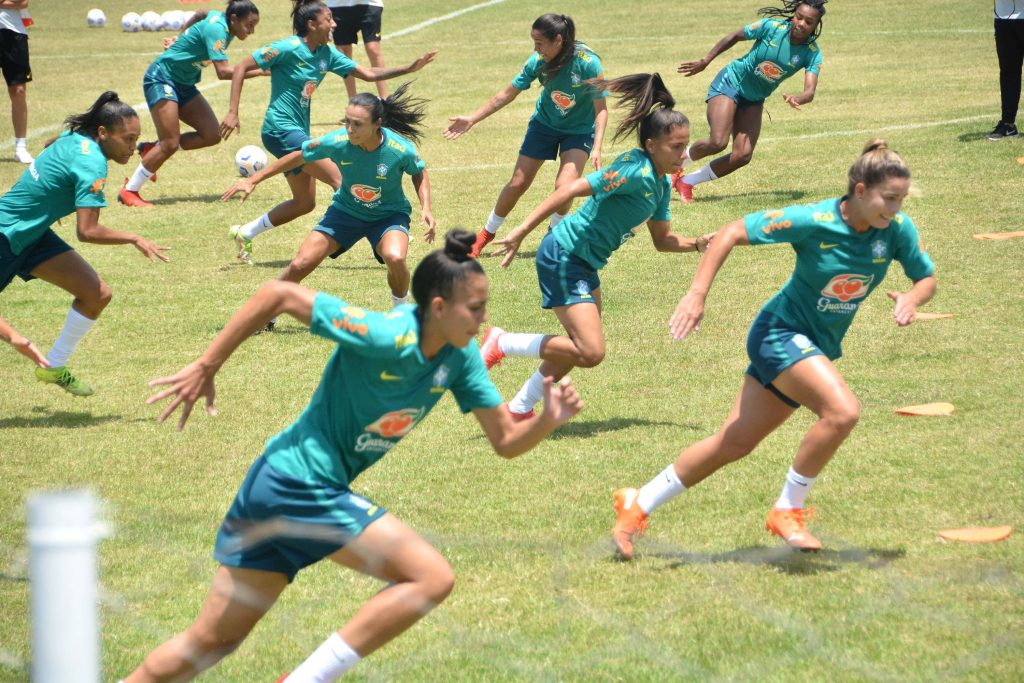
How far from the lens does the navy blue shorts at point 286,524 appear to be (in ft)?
13.3

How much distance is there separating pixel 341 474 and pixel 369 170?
16.9 feet

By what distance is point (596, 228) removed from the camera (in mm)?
7129

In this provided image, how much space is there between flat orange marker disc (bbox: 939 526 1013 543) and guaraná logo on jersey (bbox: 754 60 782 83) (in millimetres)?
7467

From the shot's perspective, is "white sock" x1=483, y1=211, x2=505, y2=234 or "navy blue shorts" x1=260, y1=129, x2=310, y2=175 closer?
"navy blue shorts" x1=260, y1=129, x2=310, y2=175

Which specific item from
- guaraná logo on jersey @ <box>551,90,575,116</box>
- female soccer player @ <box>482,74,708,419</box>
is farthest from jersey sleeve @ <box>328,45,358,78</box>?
female soccer player @ <box>482,74,708,419</box>

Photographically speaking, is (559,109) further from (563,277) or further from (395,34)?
(395,34)

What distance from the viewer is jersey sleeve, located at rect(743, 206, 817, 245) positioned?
5520 millimetres

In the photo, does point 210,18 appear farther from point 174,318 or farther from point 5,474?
point 5,474

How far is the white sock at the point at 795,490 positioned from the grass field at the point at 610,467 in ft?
0.81

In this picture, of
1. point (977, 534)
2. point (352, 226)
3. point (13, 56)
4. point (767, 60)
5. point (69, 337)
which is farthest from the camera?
point (13, 56)

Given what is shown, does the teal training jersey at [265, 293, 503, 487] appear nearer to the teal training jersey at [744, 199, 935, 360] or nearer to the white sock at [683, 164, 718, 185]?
the teal training jersey at [744, 199, 935, 360]

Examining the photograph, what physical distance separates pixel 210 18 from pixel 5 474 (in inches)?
285

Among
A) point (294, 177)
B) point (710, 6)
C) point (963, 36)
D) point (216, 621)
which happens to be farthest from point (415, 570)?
point (710, 6)

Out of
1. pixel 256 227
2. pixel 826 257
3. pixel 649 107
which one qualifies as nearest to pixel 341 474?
pixel 826 257
